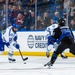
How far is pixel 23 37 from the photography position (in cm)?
1320

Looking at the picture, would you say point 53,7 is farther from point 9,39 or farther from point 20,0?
point 9,39

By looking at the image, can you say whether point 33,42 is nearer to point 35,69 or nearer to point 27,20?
point 27,20

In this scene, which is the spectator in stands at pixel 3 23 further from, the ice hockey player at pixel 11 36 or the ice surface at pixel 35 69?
the ice surface at pixel 35 69

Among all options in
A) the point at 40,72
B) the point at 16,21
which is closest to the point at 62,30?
the point at 40,72

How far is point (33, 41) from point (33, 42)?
0.04 metres

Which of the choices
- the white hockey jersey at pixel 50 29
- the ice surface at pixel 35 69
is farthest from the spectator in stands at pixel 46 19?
the ice surface at pixel 35 69

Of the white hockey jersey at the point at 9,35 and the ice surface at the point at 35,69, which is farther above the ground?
the white hockey jersey at the point at 9,35

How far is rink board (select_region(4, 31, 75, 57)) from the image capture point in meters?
12.9

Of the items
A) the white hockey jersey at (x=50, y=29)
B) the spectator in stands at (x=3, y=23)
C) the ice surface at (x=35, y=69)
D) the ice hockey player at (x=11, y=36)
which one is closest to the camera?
the ice surface at (x=35, y=69)

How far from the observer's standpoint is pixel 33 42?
512 inches

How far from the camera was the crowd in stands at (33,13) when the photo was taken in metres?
12.8

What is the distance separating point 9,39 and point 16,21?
327 centimetres

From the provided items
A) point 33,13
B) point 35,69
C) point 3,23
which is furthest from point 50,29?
point 35,69

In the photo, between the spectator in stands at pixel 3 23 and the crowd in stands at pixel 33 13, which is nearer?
the crowd in stands at pixel 33 13
